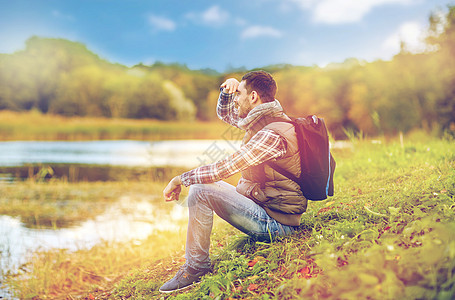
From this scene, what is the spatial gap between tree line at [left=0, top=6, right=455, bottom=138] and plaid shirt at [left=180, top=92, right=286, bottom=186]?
61.9 feet

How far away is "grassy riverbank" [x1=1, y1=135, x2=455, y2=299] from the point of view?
1946 mm

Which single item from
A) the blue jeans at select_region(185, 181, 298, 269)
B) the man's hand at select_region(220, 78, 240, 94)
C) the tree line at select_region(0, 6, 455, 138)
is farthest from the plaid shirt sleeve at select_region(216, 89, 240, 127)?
the tree line at select_region(0, 6, 455, 138)

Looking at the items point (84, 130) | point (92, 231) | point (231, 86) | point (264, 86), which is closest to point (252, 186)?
point (264, 86)

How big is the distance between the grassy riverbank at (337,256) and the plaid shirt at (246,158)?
740 millimetres

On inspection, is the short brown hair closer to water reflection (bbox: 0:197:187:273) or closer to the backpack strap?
the backpack strap

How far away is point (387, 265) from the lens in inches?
80.2

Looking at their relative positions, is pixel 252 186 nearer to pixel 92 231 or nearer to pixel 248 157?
pixel 248 157

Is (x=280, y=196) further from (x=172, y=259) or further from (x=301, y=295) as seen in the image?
(x=172, y=259)

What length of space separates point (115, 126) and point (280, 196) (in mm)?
37235

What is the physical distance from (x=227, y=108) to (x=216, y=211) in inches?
49.5

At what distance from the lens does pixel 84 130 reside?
34.3 metres

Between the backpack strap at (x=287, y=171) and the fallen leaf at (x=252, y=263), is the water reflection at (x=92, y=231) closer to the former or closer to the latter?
the fallen leaf at (x=252, y=263)

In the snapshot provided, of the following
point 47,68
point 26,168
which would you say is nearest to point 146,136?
point 26,168

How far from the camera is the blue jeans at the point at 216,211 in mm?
2859
